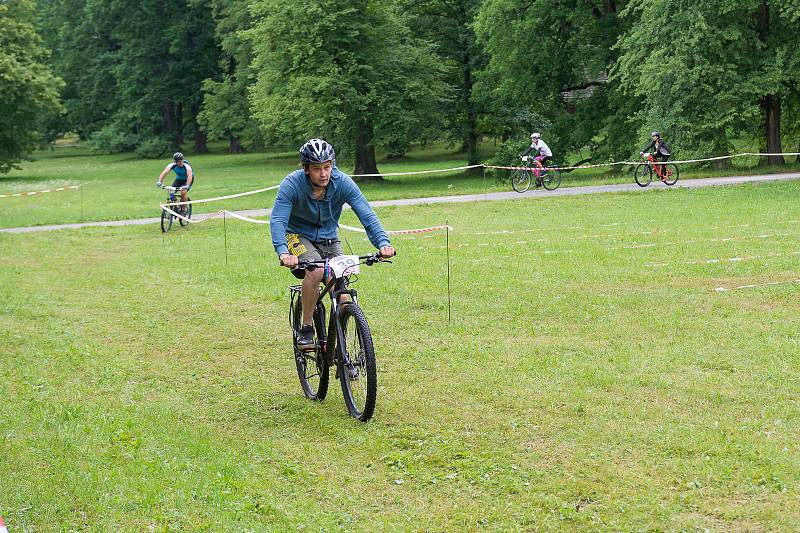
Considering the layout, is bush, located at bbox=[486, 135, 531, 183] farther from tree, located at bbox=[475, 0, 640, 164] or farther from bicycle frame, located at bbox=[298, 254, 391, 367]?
bicycle frame, located at bbox=[298, 254, 391, 367]

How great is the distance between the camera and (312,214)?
25.3 ft

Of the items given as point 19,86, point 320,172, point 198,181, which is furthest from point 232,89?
point 320,172

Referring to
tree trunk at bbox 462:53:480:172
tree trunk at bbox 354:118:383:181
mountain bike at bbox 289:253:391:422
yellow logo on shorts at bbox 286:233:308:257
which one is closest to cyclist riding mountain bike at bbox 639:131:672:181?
tree trunk at bbox 462:53:480:172

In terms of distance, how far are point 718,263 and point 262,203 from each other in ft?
65.4

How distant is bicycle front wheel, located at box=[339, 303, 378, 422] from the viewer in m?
7.02

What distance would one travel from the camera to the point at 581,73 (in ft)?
134

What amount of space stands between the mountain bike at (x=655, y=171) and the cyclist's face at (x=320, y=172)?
23406 mm

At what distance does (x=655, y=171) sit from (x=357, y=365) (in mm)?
24284

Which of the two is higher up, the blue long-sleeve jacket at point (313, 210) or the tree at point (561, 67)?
the tree at point (561, 67)

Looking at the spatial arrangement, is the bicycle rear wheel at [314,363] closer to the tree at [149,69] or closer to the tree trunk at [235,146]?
the tree at [149,69]

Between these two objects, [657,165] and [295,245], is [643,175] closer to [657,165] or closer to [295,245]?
[657,165]

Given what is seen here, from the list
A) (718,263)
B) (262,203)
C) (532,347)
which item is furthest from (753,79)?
(532,347)

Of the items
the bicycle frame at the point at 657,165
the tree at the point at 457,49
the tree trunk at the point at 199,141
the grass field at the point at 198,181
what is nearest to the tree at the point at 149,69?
the tree trunk at the point at 199,141

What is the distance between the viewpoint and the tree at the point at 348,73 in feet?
129
